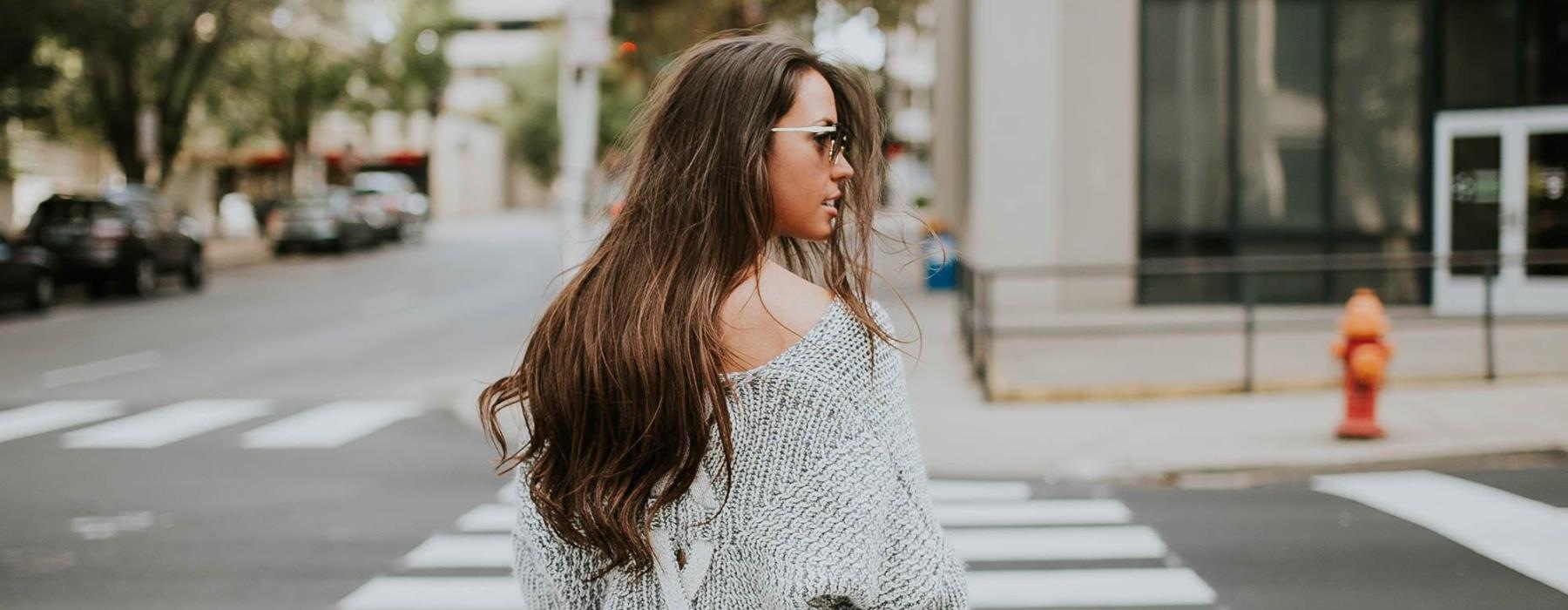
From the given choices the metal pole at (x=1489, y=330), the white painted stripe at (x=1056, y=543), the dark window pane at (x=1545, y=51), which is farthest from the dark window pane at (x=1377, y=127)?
the white painted stripe at (x=1056, y=543)

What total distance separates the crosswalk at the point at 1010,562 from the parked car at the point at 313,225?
100ft

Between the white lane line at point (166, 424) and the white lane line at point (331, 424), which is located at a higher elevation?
the white lane line at point (166, 424)

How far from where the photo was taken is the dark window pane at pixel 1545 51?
55.3ft

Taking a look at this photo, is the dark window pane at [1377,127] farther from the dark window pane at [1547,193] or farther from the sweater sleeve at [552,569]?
the sweater sleeve at [552,569]

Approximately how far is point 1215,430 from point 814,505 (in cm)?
832

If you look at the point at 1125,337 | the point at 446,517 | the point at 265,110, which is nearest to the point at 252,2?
the point at 265,110

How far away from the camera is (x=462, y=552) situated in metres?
6.68

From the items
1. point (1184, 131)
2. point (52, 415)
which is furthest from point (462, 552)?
point (1184, 131)

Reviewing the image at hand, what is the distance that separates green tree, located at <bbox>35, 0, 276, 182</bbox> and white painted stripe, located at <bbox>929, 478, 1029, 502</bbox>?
19.5 m

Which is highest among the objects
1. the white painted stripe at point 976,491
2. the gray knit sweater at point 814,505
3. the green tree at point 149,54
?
the green tree at point 149,54

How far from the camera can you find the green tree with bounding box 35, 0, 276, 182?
77.7 ft

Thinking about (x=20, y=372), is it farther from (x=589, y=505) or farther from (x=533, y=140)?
(x=533, y=140)

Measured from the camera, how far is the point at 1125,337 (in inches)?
583

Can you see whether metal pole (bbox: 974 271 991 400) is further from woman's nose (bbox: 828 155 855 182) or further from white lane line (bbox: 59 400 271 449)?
woman's nose (bbox: 828 155 855 182)
